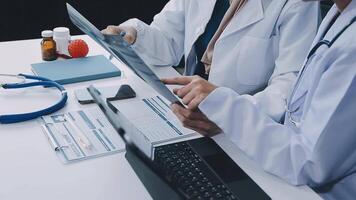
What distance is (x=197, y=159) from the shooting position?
870 millimetres

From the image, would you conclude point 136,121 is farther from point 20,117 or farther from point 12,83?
point 12,83

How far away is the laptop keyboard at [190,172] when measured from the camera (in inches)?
30.0

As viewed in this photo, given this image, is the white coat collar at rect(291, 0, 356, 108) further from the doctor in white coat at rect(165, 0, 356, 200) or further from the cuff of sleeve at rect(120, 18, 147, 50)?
the cuff of sleeve at rect(120, 18, 147, 50)

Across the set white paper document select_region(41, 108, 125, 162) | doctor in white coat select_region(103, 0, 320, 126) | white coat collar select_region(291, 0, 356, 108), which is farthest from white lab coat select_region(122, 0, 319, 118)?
white paper document select_region(41, 108, 125, 162)

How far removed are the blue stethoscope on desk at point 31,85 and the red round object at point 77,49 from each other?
222mm

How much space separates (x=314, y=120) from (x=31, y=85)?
0.80 meters

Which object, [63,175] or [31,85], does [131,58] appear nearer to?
[63,175]

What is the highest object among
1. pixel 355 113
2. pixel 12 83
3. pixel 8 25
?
pixel 355 113

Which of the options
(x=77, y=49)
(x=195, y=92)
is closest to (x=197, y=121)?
(x=195, y=92)

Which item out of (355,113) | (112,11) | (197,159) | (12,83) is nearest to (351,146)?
(355,113)

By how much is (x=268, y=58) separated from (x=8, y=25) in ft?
5.99

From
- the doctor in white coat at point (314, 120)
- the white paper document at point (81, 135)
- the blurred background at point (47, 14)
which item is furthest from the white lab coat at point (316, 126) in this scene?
the blurred background at point (47, 14)

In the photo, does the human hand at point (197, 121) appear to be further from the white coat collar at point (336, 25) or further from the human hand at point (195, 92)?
the white coat collar at point (336, 25)

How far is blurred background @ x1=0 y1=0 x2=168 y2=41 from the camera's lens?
99.1 inches
